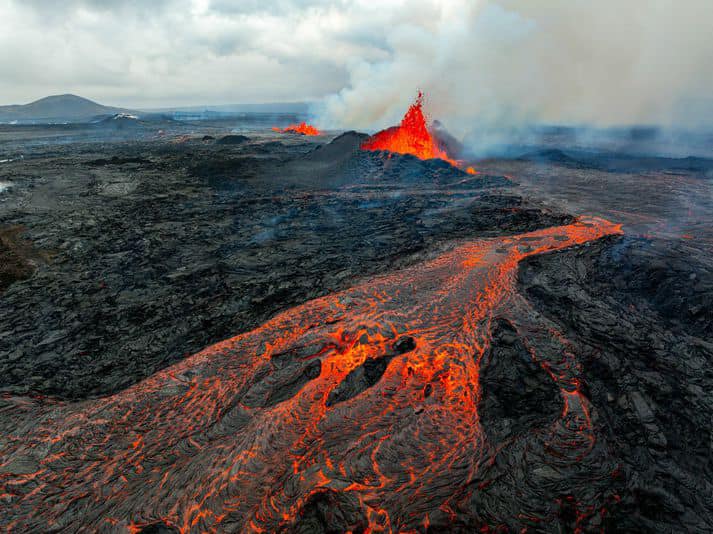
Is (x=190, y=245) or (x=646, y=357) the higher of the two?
(x=190, y=245)

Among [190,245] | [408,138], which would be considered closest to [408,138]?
[408,138]

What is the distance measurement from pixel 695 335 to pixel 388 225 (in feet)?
41.9

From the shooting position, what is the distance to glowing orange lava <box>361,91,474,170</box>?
35.7m

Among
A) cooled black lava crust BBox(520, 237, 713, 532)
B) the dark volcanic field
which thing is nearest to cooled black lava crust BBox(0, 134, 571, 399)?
the dark volcanic field

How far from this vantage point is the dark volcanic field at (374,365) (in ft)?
17.9

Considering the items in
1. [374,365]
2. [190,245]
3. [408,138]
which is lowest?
[374,365]

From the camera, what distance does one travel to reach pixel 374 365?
843cm

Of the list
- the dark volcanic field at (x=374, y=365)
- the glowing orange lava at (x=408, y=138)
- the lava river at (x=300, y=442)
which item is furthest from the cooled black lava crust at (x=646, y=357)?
the glowing orange lava at (x=408, y=138)

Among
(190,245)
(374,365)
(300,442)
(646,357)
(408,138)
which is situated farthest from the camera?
(408,138)

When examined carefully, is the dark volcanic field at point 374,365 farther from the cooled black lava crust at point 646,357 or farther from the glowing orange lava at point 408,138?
the glowing orange lava at point 408,138

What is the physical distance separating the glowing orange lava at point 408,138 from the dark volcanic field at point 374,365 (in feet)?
58.6

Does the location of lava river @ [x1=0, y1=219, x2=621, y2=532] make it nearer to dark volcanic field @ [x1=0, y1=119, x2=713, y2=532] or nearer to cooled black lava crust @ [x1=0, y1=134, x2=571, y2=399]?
dark volcanic field @ [x1=0, y1=119, x2=713, y2=532]

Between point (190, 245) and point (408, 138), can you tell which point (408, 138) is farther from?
point (190, 245)

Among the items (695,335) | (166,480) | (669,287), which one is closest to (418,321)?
(166,480)
